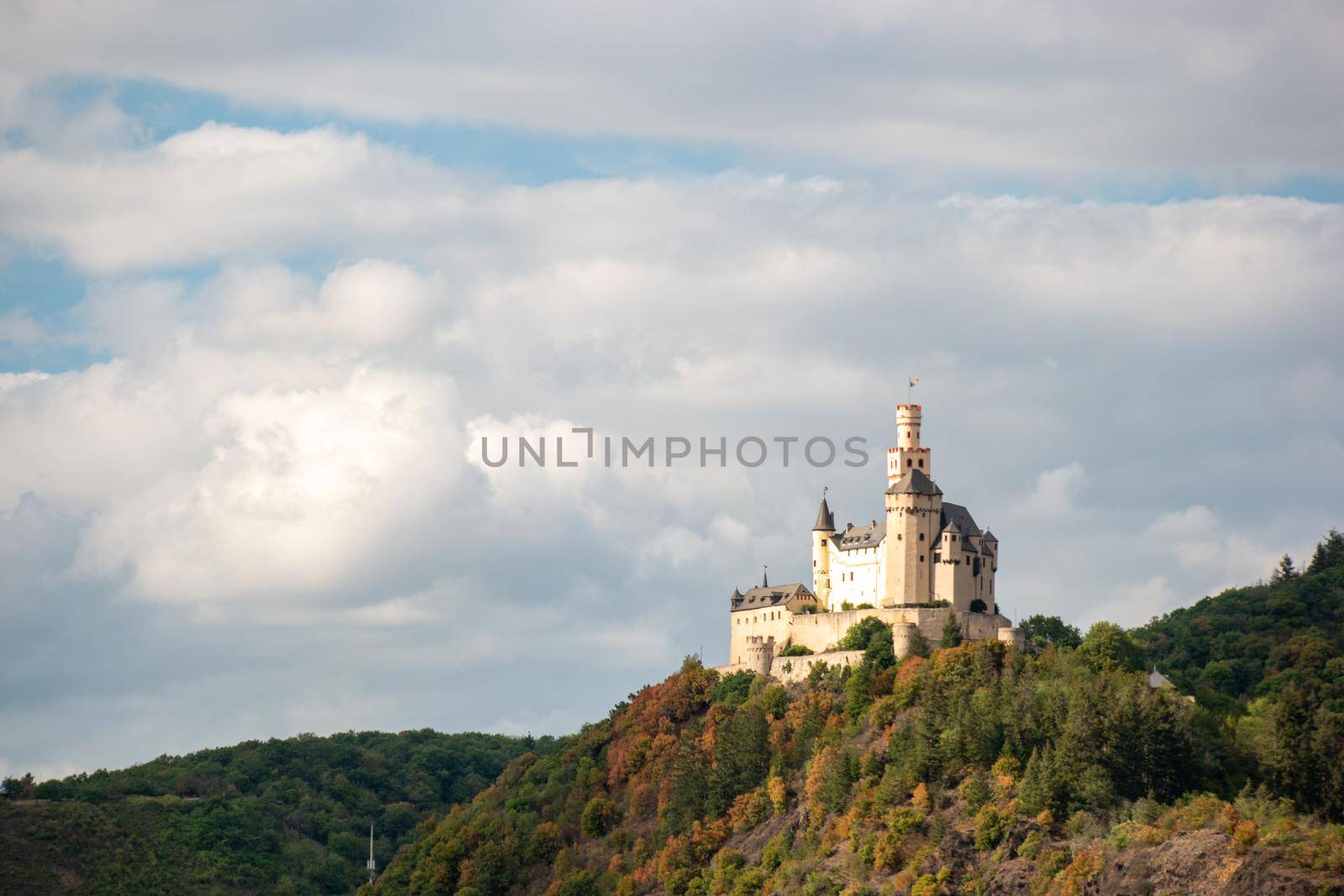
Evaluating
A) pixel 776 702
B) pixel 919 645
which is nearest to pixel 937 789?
pixel 919 645

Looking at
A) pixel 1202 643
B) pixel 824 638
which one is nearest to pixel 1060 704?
pixel 824 638

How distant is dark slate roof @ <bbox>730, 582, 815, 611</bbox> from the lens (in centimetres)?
13950

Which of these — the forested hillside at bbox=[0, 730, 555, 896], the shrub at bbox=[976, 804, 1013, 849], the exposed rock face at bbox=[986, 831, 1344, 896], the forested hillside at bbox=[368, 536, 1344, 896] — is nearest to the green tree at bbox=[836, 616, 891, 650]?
the forested hillside at bbox=[368, 536, 1344, 896]

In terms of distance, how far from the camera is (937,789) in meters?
115

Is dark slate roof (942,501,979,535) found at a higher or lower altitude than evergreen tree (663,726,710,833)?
higher

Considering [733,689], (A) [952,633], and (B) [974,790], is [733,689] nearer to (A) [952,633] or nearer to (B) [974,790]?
(A) [952,633]

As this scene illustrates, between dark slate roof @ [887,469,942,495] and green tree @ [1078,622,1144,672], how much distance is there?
17.4 meters

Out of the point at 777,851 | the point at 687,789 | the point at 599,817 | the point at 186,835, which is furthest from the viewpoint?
the point at 186,835

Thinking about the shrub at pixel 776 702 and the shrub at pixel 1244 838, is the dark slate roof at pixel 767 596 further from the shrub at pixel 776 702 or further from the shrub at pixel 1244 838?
the shrub at pixel 1244 838

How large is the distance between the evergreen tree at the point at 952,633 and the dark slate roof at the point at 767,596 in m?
14.7

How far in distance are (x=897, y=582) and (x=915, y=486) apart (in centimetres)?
655

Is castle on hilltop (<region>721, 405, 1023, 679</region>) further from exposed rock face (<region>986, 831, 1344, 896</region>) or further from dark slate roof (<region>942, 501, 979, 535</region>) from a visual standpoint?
exposed rock face (<region>986, 831, 1344, 896</region>)

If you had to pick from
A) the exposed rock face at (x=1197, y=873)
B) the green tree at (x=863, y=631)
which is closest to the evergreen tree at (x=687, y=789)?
the green tree at (x=863, y=631)

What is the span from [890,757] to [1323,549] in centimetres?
8466
